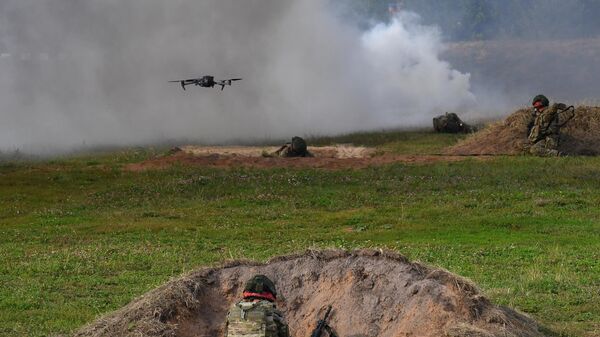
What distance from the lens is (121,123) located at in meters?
52.2

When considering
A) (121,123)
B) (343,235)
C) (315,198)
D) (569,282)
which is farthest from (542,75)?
(569,282)

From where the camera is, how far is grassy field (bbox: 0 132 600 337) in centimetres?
1689

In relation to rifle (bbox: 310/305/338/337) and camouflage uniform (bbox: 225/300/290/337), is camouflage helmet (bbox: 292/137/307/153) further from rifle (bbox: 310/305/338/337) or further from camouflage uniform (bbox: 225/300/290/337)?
camouflage uniform (bbox: 225/300/290/337)

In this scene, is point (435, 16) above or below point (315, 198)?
above

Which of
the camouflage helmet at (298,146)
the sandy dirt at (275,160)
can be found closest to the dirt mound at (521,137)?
the sandy dirt at (275,160)

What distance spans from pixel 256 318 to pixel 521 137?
27.3 meters

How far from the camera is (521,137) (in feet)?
123

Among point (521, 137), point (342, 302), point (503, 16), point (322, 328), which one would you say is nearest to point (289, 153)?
point (521, 137)

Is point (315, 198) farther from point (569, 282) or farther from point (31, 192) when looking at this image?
point (569, 282)

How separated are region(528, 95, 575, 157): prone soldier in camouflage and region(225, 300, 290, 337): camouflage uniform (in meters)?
25.0

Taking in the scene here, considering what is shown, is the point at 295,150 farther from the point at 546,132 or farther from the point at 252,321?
the point at 252,321

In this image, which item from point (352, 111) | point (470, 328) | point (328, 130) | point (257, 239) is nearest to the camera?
point (470, 328)

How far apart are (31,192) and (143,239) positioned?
9.49 meters

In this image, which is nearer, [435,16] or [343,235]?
[343,235]
